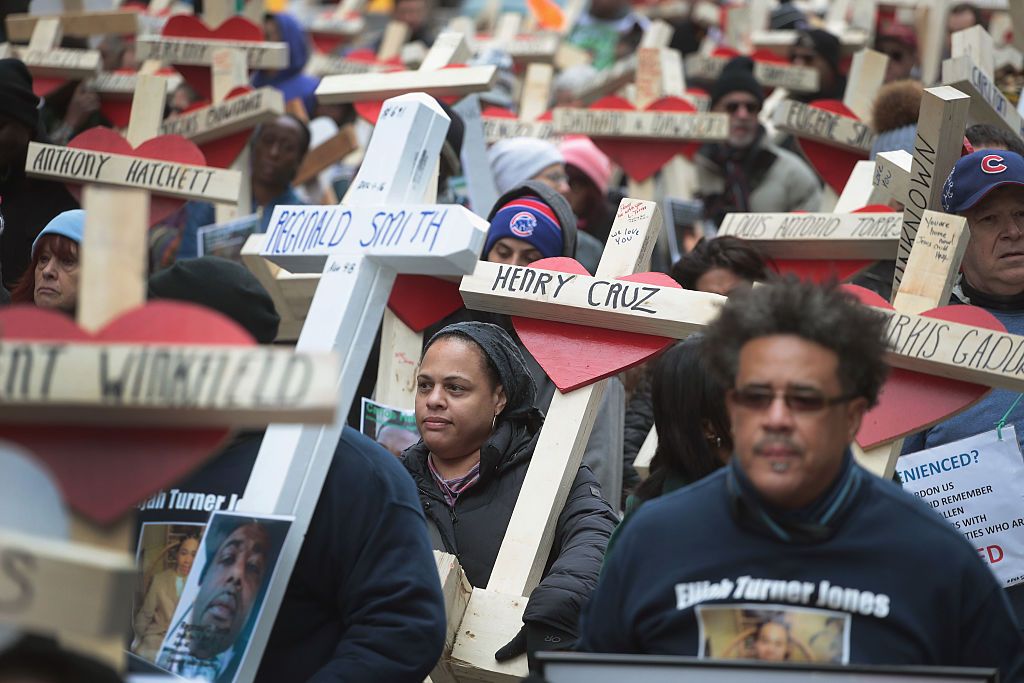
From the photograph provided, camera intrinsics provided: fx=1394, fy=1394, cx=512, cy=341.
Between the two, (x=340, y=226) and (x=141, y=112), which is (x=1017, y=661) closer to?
(x=340, y=226)

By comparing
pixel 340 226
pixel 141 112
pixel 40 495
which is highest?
pixel 141 112

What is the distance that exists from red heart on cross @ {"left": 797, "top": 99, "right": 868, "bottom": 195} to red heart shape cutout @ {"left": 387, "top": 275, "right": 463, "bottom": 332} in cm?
228

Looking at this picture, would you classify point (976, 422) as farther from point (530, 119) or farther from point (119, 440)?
point (530, 119)

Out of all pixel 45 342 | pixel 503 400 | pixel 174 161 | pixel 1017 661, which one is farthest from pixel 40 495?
pixel 174 161

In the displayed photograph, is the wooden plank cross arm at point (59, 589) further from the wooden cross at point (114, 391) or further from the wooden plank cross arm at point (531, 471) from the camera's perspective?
the wooden plank cross arm at point (531, 471)

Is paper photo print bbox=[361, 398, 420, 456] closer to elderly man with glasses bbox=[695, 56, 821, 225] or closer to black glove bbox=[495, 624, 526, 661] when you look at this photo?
black glove bbox=[495, 624, 526, 661]

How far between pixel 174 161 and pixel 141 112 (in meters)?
0.76

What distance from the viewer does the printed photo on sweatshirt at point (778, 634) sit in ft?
8.41

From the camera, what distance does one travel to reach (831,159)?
244 inches

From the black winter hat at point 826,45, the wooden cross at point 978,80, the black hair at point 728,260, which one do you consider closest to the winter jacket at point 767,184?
the black winter hat at point 826,45

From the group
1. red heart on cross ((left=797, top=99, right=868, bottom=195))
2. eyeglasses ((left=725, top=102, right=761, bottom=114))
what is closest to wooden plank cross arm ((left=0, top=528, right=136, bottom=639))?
red heart on cross ((left=797, top=99, right=868, bottom=195))

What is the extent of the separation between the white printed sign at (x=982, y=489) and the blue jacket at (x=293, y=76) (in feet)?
19.9

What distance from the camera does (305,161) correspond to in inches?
304

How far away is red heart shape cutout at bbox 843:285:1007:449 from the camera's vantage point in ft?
11.5
